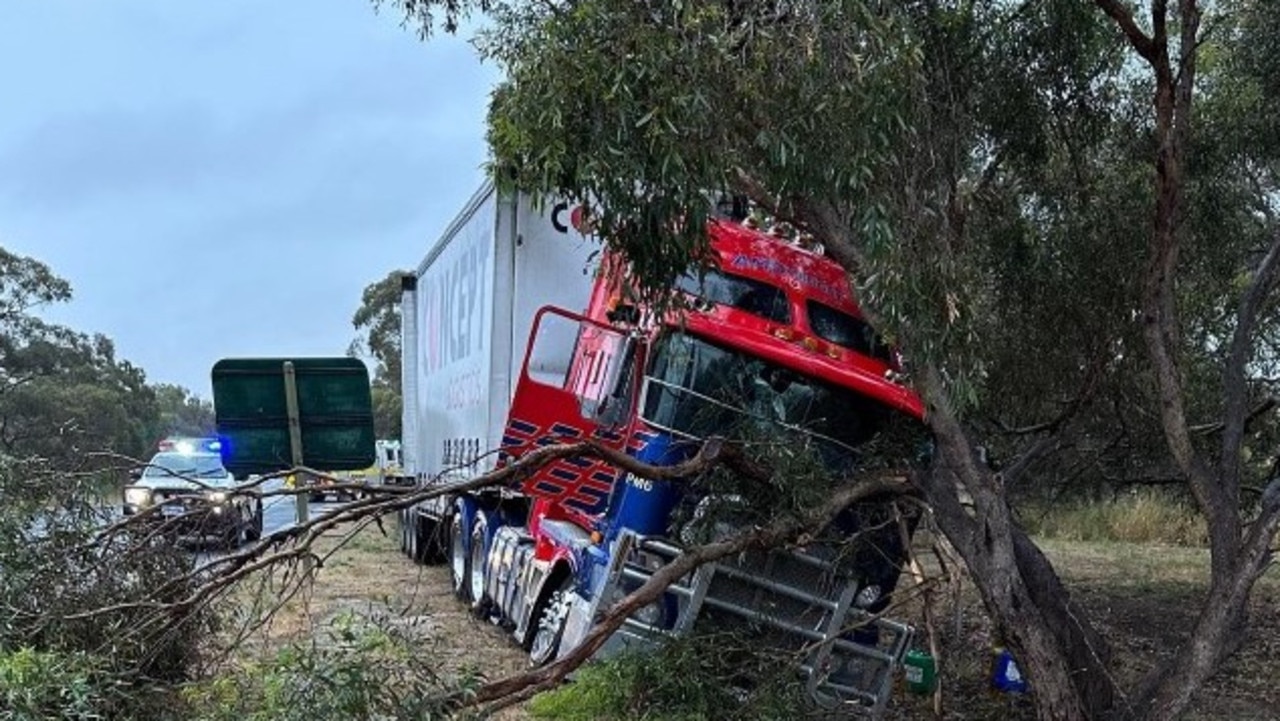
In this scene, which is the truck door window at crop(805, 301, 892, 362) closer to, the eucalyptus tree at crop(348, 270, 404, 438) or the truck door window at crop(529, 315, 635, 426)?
the truck door window at crop(529, 315, 635, 426)

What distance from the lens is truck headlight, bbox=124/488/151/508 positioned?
316 inches

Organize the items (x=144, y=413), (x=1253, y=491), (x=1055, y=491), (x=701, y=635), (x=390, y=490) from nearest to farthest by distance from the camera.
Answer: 1. (x=390, y=490)
2. (x=701, y=635)
3. (x=1253, y=491)
4. (x=1055, y=491)
5. (x=144, y=413)

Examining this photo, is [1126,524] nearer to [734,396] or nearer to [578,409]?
[578,409]

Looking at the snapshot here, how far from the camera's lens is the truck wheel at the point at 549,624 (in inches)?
356

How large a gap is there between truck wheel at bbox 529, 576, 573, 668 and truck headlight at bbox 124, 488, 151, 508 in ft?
9.30

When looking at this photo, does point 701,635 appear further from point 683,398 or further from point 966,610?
point 966,610

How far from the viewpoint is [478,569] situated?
1263 cm

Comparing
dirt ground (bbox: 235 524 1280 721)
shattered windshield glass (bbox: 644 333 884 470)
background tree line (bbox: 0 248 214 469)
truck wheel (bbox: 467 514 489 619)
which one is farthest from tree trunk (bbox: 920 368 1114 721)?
background tree line (bbox: 0 248 214 469)

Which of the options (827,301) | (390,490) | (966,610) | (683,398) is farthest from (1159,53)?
(966,610)

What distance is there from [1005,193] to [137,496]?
22.9 feet

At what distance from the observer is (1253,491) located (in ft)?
39.7

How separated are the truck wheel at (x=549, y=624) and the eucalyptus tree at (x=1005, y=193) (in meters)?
2.84

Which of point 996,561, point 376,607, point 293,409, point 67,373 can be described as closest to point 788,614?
point 996,561

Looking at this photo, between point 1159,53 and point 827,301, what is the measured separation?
2.57 m
